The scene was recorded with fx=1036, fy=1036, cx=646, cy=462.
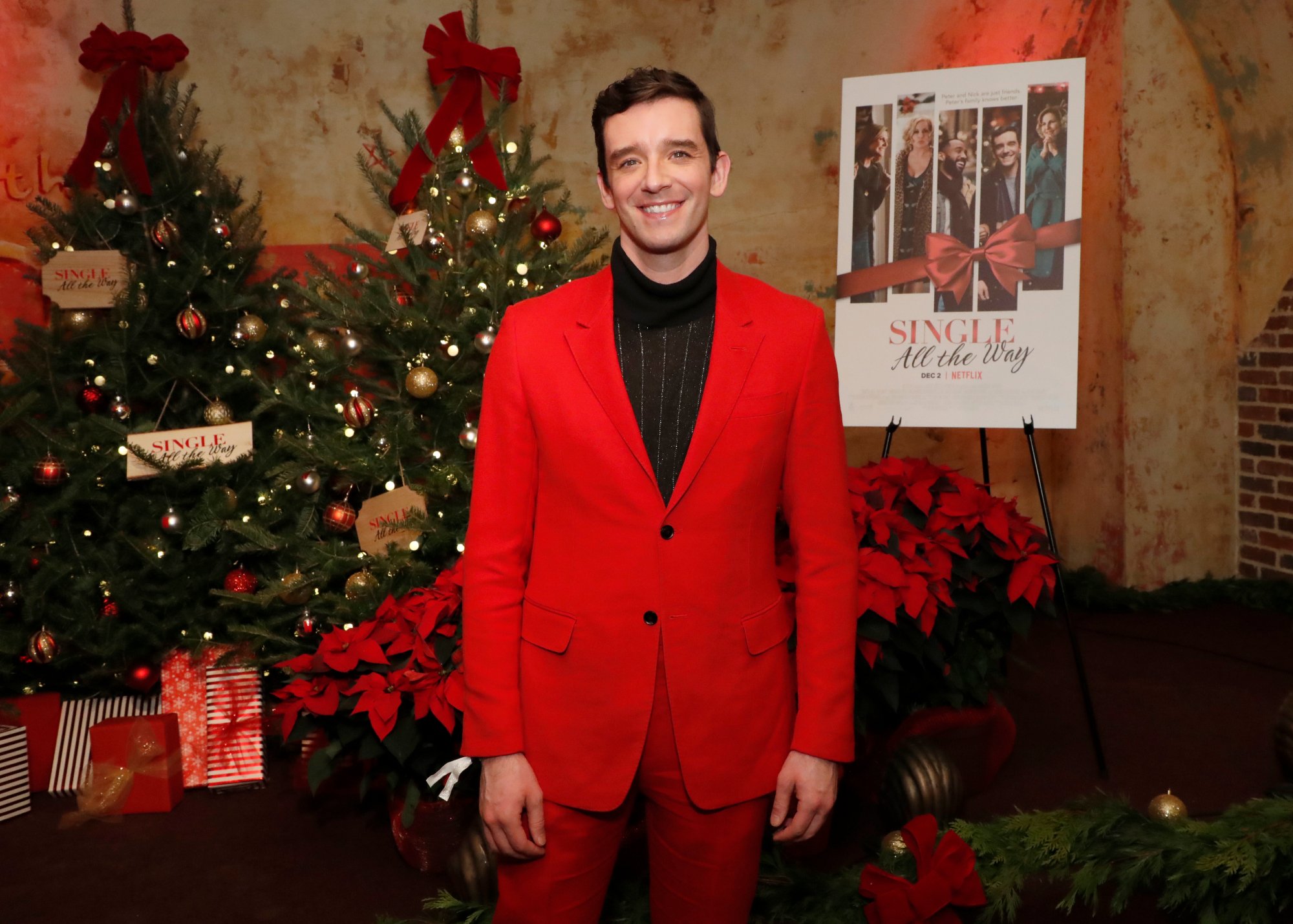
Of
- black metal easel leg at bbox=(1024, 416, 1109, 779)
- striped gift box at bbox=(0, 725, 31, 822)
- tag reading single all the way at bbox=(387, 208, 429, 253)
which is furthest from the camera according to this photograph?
tag reading single all the way at bbox=(387, 208, 429, 253)

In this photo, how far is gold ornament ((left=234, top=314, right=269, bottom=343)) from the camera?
10.8 ft

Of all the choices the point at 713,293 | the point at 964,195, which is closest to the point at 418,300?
the point at 964,195

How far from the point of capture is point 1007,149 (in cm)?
284

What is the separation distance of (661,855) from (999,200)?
6.88ft

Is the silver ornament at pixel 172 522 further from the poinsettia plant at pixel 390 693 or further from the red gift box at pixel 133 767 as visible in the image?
the poinsettia plant at pixel 390 693

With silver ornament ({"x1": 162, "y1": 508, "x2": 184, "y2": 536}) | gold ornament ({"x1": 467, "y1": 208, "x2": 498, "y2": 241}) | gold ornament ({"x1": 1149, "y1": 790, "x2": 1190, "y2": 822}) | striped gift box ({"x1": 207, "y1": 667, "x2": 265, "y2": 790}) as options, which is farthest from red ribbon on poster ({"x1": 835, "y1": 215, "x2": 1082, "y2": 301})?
striped gift box ({"x1": 207, "y1": 667, "x2": 265, "y2": 790})

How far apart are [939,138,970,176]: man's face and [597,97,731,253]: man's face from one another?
1.67 meters

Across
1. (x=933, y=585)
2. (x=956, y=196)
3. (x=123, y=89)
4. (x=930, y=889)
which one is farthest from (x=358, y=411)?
(x=930, y=889)

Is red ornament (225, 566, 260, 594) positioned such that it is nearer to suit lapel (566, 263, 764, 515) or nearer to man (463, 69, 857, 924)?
man (463, 69, 857, 924)

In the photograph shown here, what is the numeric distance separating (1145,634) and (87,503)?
4131 millimetres

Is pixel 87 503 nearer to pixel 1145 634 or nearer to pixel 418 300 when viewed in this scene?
pixel 418 300

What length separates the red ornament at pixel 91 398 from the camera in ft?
10.6

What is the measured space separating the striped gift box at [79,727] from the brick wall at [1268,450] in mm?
4649

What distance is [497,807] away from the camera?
4.59ft
